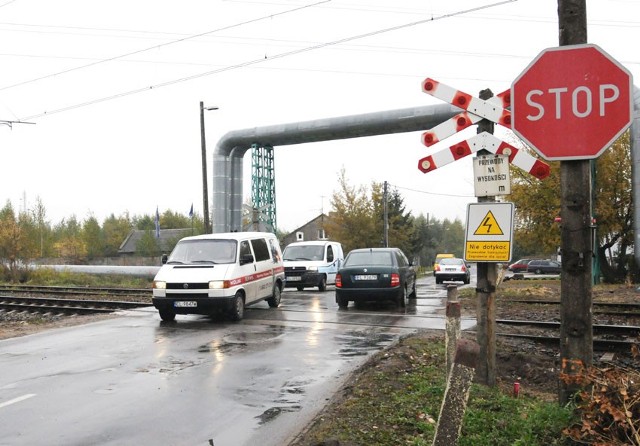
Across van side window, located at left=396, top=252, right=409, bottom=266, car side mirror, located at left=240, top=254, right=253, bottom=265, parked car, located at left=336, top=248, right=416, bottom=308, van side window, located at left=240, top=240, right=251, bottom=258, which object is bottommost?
parked car, located at left=336, top=248, right=416, bottom=308

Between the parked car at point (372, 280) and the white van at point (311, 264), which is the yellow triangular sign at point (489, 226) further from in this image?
the white van at point (311, 264)

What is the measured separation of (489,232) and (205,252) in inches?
347

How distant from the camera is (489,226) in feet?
19.8

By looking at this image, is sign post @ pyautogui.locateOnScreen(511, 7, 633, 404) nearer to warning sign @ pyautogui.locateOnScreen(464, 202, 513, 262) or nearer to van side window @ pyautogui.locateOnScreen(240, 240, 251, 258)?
warning sign @ pyautogui.locateOnScreen(464, 202, 513, 262)

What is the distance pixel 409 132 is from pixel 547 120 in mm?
22691

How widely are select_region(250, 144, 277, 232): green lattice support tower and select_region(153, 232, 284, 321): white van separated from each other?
1705cm

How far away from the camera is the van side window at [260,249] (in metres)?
14.7

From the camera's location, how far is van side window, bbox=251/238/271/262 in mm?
14703

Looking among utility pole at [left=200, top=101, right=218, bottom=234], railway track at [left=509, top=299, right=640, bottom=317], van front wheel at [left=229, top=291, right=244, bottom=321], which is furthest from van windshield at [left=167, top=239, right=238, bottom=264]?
utility pole at [left=200, top=101, right=218, bottom=234]

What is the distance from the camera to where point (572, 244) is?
442 cm

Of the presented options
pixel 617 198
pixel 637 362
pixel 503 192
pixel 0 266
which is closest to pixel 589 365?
pixel 503 192

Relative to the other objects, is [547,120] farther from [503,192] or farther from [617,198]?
[617,198]

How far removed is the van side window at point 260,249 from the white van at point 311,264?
7.91 m

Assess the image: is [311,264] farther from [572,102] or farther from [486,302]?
[572,102]
